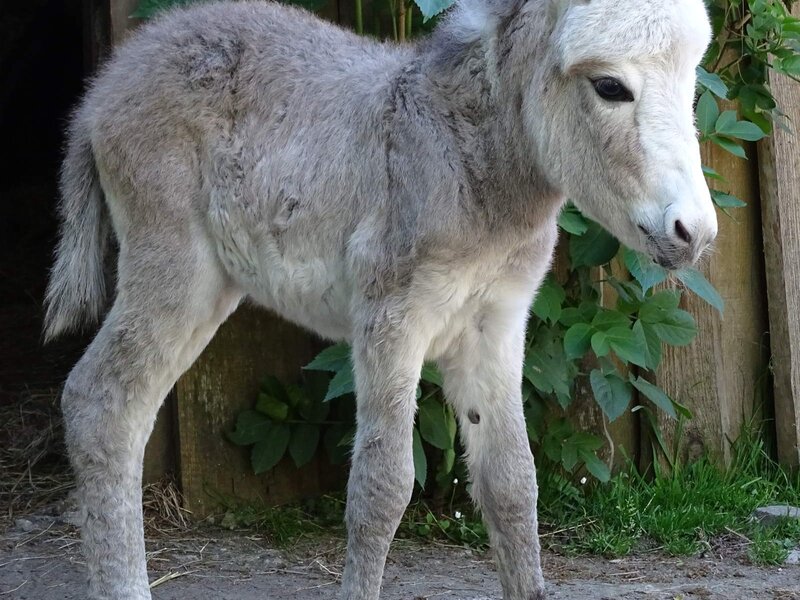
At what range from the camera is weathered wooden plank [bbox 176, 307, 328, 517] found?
181 inches

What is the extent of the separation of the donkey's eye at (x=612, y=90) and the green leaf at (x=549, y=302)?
1.35 m

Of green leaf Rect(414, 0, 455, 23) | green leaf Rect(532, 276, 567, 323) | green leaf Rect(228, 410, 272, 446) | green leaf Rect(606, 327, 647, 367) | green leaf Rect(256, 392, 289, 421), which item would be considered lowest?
green leaf Rect(228, 410, 272, 446)

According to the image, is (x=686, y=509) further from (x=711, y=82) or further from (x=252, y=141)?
(x=252, y=141)

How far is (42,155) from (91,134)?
5.32m

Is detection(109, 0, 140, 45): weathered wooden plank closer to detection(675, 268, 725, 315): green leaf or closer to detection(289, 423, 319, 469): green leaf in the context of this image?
detection(289, 423, 319, 469): green leaf

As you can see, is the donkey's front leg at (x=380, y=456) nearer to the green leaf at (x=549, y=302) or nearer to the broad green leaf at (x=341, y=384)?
the broad green leaf at (x=341, y=384)

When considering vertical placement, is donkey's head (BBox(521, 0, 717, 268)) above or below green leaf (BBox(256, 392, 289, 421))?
above

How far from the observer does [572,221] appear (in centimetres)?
398

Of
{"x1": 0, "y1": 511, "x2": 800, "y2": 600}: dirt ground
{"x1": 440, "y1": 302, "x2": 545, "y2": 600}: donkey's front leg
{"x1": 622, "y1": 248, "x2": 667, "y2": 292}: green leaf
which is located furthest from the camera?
{"x1": 0, "y1": 511, "x2": 800, "y2": 600}: dirt ground

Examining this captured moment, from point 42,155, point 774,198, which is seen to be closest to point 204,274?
point 774,198

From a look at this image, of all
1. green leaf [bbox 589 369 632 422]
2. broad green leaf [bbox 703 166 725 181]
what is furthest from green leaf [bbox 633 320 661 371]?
broad green leaf [bbox 703 166 725 181]

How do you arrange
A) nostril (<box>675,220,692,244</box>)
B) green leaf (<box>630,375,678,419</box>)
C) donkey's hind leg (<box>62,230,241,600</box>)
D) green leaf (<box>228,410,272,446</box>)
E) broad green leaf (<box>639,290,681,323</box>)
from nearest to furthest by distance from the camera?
1. nostril (<box>675,220,692,244</box>)
2. donkey's hind leg (<box>62,230,241,600</box>)
3. broad green leaf (<box>639,290,681,323</box>)
4. green leaf (<box>630,375,678,419</box>)
5. green leaf (<box>228,410,272,446</box>)

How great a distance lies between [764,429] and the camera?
184 inches

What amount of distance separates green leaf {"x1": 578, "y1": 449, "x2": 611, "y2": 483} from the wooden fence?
233 millimetres
